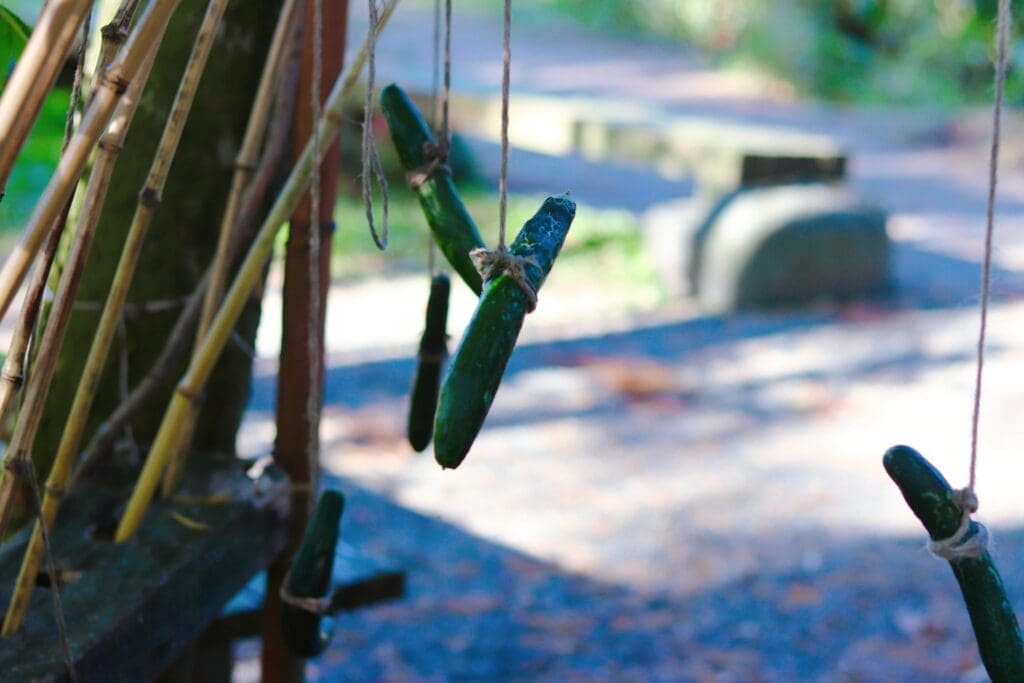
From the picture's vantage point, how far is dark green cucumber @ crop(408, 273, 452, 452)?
1.13m

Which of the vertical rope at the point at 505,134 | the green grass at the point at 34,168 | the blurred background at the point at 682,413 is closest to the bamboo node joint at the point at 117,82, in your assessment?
the vertical rope at the point at 505,134

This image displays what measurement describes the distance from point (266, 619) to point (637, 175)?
7436 millimetres

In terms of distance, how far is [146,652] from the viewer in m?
1.12

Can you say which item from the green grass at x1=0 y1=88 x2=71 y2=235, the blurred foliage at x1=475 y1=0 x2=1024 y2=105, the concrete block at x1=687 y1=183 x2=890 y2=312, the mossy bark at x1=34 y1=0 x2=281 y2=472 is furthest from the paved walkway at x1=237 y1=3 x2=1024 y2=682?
the blurred foliage at x1=475 y1=0 x2=1024 y2=105

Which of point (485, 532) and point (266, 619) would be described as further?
point (485, 532)

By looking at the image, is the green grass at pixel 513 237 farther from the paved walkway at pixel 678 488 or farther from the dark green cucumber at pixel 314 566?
the dark green cucumber at pixel 314 566

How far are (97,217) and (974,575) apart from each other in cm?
68

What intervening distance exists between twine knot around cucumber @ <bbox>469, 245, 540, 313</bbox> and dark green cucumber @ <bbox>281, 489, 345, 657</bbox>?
0.41 m

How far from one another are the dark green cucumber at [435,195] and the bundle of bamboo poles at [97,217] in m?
0.07

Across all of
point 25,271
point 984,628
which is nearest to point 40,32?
point 25,271

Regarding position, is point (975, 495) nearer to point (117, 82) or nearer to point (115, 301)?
point (117, 82)

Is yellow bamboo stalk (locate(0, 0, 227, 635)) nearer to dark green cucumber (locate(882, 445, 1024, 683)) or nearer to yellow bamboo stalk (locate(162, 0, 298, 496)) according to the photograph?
yellow bamboo stalk (locate(162, 0, 298, 496))

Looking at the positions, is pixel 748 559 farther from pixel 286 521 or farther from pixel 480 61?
pixel 480 61

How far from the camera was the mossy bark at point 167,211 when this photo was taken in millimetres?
1404
